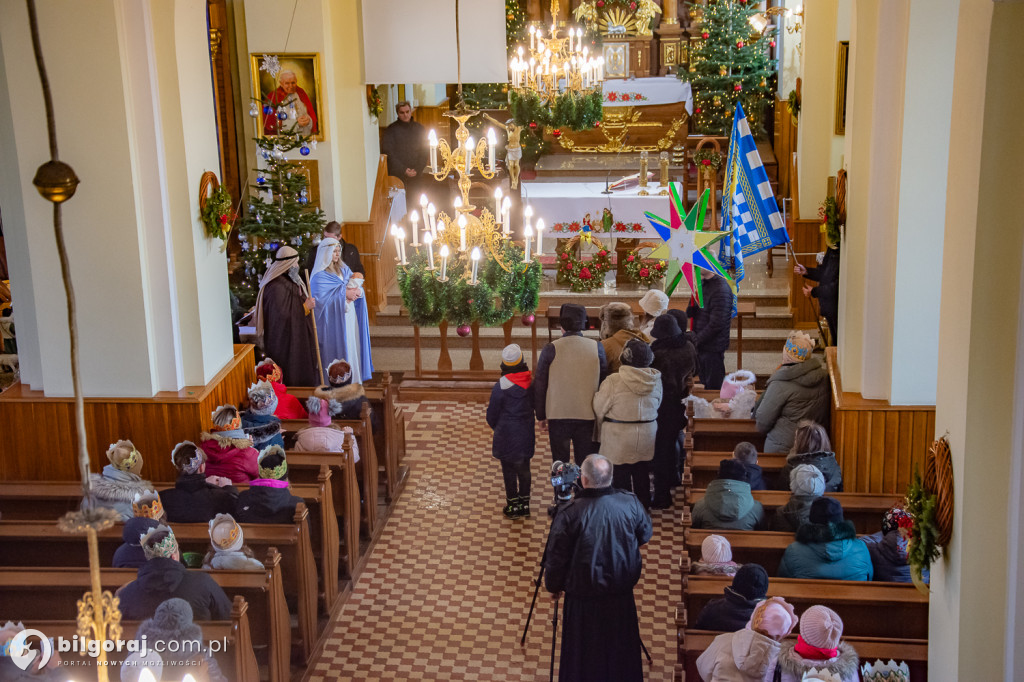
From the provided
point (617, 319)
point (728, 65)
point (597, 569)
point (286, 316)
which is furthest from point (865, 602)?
point (728, 65)

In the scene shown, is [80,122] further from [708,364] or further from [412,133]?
[412,133]

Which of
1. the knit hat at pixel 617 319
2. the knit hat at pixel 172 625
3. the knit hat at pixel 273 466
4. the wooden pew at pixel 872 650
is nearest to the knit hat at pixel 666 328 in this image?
the knit hat at pixel 617 319

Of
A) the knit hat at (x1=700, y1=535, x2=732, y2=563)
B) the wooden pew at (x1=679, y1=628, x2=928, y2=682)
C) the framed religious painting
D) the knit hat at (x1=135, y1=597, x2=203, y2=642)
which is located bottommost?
the wooden pew at (x1=679, y1=628, x2=928, y2=682)

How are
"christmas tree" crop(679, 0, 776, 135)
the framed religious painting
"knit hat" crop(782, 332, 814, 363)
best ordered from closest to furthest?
"knit hat" crop(782, 332, 814, 363) → the framed religious painting → "christmas tree" crop(679, 0, 776, 135)

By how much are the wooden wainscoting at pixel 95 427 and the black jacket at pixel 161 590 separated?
2.42 meters

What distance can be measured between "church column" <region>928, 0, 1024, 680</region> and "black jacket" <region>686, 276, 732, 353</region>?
15.7 feet

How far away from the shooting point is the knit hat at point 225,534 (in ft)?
19.8

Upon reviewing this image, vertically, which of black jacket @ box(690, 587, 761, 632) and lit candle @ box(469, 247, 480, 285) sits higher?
lit candle @ box(469, 247, 480, 285)

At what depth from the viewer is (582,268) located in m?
12.4

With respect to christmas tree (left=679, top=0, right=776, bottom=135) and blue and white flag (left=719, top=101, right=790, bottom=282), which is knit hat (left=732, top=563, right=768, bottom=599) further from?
christmas tree (left=679, top=0, right=776, bottom=135)

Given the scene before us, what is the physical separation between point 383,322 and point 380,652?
6.10m

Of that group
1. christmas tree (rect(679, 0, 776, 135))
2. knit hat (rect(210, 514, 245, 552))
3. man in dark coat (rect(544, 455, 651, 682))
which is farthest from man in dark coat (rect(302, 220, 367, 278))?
christmas tree (rect(679, 0, 776, 135))

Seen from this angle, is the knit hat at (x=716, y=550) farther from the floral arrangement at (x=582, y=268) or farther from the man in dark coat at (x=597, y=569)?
the floral arrangement at (x=582, y=268)

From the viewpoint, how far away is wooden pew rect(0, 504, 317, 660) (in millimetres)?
6441
